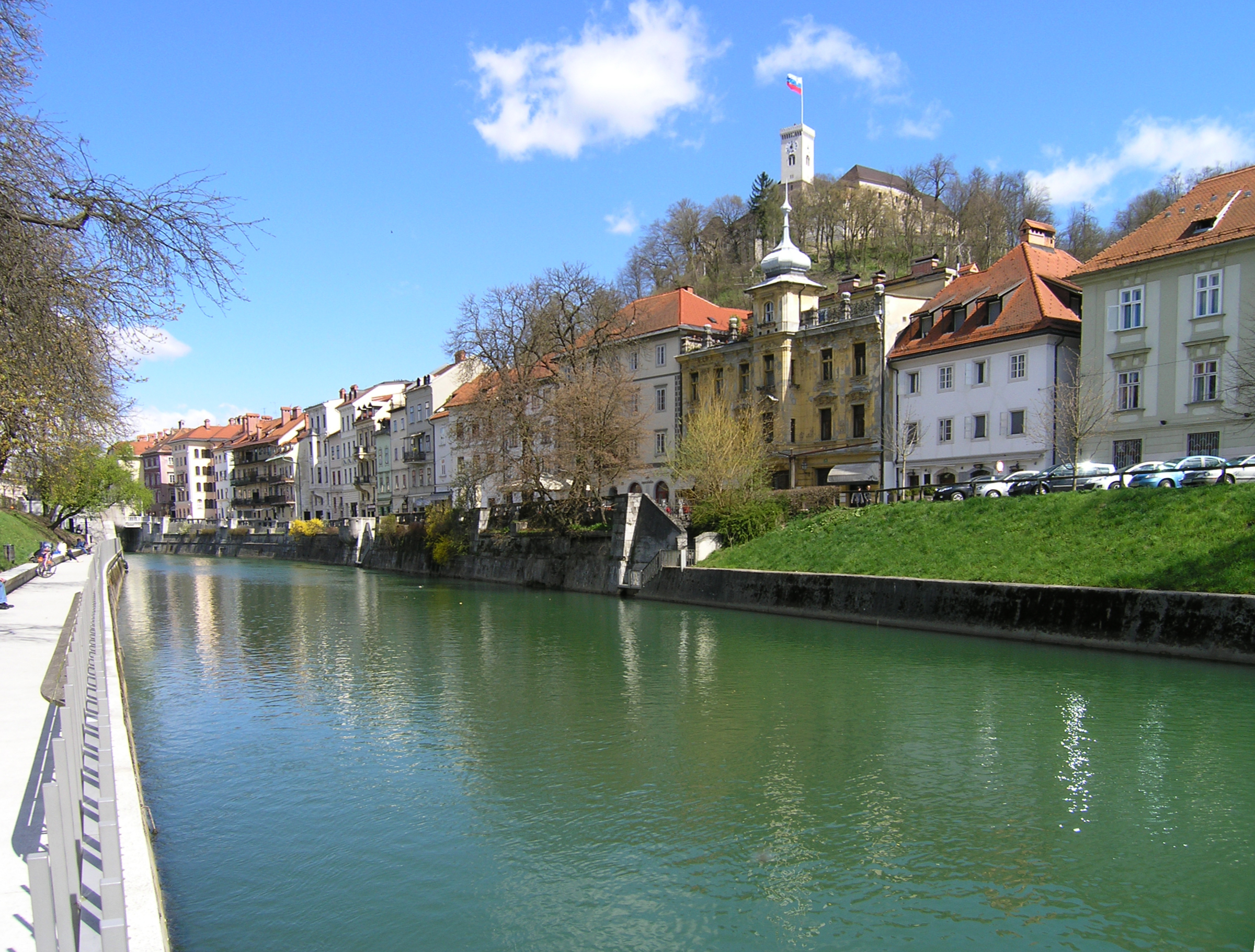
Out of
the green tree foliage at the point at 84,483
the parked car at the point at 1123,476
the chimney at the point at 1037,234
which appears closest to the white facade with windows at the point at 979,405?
the parked car at the point at 1123,476

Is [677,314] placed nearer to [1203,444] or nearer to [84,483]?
[1203,444]

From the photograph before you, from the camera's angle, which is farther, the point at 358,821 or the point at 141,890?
the point at 358,821

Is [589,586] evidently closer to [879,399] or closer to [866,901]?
[879,399]

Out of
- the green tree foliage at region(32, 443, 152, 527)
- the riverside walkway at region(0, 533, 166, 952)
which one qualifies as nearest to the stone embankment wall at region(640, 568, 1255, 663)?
the riverside walkway at region(0, 533, 166, 952)

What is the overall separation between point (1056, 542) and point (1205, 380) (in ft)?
40.0

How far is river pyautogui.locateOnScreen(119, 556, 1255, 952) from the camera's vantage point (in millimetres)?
8664

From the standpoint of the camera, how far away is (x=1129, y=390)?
117 feet

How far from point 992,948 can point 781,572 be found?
23.2m

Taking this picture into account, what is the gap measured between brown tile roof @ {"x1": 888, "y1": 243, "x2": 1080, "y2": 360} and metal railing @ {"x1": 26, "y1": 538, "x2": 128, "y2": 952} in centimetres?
3800

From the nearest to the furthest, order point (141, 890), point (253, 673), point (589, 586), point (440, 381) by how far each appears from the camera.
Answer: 1. point (141, 890)
2. point (253, 673)
3. point (589, 586)
4. point (440, 381)

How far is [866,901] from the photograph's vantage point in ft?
29.6

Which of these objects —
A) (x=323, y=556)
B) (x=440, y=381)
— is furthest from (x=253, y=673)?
(x=440, y=381)

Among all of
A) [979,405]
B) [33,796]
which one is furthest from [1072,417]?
[33,796]

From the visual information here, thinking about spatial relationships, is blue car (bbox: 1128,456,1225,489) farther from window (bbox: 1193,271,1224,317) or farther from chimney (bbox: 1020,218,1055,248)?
chimney (bbox: 1020,218,1055,248)
